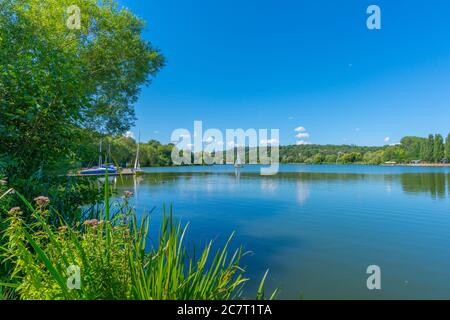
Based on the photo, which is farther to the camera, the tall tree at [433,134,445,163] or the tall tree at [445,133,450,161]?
the tall tree at [433,134,445,163]

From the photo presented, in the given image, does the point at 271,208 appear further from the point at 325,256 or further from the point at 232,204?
the point at 325,256

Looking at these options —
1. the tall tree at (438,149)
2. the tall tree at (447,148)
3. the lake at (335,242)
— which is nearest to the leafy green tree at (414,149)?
the tall tree at (438,149)

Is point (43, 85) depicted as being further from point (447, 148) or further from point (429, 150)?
point (429, 150)

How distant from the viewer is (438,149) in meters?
106

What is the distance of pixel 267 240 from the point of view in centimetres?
1080

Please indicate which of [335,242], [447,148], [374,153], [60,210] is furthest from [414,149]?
[60,210]

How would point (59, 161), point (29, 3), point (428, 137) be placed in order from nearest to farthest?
point (59, 161), point (29, 3), point (428, 137)

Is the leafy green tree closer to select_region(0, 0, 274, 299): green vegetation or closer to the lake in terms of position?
the lake

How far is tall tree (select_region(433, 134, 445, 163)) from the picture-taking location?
105562 mm

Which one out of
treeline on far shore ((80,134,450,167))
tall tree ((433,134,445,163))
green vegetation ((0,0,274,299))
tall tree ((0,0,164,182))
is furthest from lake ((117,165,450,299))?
tall tree ((433,134,445,163))

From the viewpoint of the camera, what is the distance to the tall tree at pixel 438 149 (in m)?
106
